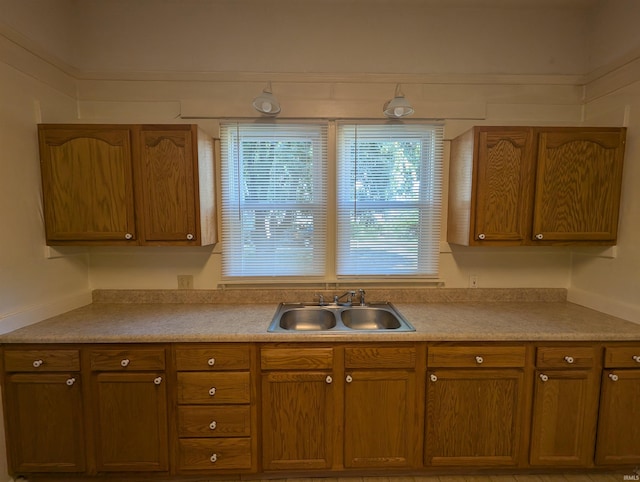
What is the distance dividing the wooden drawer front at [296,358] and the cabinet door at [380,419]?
169 millimetres

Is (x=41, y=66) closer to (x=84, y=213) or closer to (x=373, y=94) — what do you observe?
(x=84, y=213)

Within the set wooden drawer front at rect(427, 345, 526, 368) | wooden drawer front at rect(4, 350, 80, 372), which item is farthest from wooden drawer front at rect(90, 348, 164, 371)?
wooden drawer front at rect(427, 345, 526, 368)

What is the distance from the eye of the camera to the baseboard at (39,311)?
1.59 m

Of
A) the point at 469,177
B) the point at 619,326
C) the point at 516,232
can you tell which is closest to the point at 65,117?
the point at 469,177

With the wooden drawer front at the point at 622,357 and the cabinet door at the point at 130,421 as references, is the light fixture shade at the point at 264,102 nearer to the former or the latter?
the cabinet door at the point at 130,421

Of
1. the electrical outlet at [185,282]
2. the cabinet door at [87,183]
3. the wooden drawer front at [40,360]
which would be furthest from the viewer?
the electrical outlet at [185,282]

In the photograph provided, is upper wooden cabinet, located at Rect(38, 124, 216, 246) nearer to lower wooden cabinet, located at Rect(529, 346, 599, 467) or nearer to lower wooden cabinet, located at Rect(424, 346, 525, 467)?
lower wooden cabinet, located at Rect(424, 346, 525, 467)

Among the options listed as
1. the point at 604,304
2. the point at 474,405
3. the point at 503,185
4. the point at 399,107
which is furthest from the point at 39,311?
the point at 604,304

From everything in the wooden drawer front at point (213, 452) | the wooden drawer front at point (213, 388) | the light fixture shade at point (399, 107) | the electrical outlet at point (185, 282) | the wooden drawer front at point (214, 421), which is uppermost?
the light fixture shade at point (399, 107)

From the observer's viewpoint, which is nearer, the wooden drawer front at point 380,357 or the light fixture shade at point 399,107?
the wooden drawer front at point 380,357

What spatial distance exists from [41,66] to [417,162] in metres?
2.55

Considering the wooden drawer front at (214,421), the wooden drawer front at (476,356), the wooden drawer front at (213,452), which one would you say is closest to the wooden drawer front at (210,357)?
the wooden drawer front at (214,421)

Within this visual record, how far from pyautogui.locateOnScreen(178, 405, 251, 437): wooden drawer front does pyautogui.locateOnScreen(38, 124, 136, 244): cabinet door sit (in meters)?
1.13

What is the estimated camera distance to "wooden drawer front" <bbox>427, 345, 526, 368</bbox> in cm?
162
